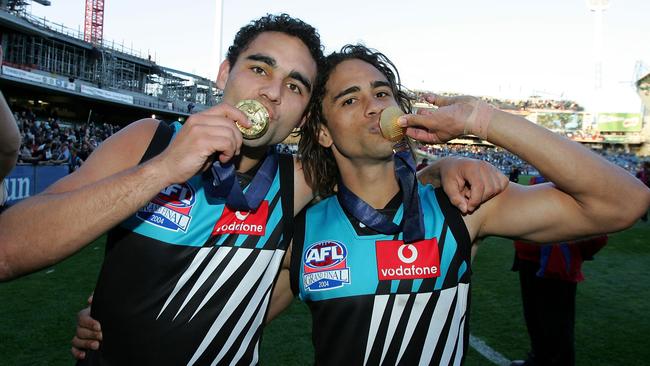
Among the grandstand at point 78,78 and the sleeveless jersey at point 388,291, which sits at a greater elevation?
the grandstand at point 78,78

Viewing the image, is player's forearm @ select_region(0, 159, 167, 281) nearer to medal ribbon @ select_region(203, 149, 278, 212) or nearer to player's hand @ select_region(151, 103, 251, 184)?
player's hand @ select_region(151, 103, 251, 184)

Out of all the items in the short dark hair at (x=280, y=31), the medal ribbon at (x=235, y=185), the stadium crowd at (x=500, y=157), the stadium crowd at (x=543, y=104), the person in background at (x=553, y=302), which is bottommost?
the person in background at (x=553, y=302)

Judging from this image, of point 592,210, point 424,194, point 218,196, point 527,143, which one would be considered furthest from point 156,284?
point 592,210

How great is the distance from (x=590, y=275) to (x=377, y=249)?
328 inches

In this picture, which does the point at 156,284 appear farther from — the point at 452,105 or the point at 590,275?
the point at 590,275

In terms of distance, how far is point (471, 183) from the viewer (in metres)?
2.23

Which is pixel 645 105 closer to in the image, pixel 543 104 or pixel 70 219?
pixel 543 104

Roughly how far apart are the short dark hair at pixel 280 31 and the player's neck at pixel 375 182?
0.71 m

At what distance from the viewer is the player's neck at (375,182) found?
2.65m

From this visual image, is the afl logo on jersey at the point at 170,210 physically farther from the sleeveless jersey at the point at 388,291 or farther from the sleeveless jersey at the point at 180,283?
the sleeveless jersey at the point at 388,291

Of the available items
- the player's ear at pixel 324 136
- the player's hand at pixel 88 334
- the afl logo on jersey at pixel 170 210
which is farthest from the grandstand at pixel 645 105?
the player's hand at pixel 88 334

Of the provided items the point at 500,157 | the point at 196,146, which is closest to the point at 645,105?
the point at 500,157

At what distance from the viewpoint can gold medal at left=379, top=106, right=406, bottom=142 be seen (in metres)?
2.22

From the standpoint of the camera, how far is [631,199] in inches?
77.2
